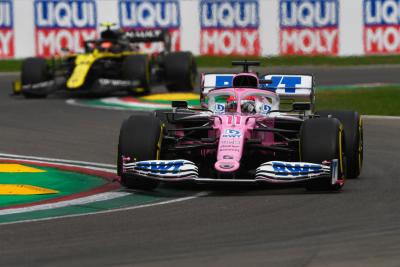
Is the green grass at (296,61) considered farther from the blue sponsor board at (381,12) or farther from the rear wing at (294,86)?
the rear wing at (294,86)

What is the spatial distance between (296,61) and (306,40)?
24.0 inches

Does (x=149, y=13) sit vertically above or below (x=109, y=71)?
above

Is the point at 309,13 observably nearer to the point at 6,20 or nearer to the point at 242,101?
the point at 6,20

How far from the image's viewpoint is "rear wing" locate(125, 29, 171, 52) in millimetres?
27828

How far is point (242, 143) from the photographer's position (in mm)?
12102

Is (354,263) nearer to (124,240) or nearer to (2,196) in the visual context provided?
(124,240)

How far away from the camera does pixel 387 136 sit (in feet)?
57.0

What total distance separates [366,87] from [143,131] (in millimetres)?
15329

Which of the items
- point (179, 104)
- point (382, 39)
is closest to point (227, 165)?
point (179, 104)

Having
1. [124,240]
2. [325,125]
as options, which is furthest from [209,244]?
[325,125]

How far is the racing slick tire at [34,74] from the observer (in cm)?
2539

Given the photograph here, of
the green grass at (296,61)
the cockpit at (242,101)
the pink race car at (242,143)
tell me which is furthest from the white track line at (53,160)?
the green grass at (296,61)

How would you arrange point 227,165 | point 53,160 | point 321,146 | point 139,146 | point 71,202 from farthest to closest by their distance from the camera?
point 53,160 → point 139,146 → point 321,146 → point 227,165 → point 71,202

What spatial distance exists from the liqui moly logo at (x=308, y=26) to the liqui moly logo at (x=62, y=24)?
16.0 ft
